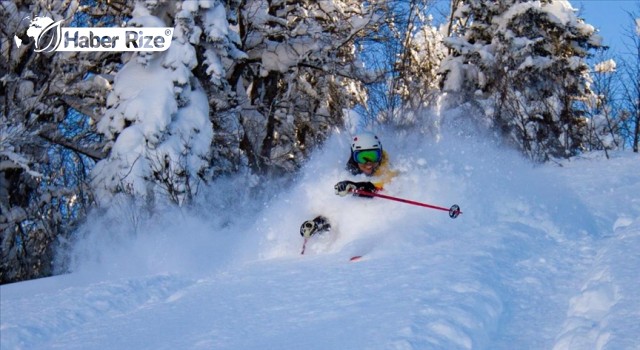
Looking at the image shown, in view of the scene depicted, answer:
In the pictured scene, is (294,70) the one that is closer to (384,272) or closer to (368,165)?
(368,165)

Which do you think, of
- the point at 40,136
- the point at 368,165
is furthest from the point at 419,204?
the point at 40,136

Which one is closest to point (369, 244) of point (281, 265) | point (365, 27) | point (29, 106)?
point (281, 265)

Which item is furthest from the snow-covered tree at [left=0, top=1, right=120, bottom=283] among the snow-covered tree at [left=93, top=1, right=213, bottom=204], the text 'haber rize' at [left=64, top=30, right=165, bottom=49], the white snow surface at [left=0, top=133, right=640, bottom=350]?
the white snow surface at [left=0, top=133, right=640, bottom=350]

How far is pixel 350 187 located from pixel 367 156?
630 millimetres

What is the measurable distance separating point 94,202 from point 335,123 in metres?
8.31

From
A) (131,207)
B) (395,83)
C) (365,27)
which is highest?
(365,27)

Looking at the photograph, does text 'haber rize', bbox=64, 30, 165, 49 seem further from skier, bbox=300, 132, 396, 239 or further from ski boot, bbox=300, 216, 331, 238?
ski boot, bbox=300, 216, 331, 238

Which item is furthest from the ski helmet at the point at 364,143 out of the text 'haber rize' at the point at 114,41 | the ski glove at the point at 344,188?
the text 'haber rize' at the point at 114,41

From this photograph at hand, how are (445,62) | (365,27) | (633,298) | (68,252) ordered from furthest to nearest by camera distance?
(445,62)
(365,27)
(68,252)
(633,298)

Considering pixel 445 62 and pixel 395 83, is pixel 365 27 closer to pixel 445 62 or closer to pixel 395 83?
pixel 395 83

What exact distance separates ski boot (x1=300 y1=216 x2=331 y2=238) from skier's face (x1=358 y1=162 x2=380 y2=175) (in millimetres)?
958

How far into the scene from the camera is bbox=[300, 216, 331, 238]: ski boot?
25.7ft

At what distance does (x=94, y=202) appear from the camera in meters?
11.2

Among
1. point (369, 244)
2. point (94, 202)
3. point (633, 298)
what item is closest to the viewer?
point (633, 298)
